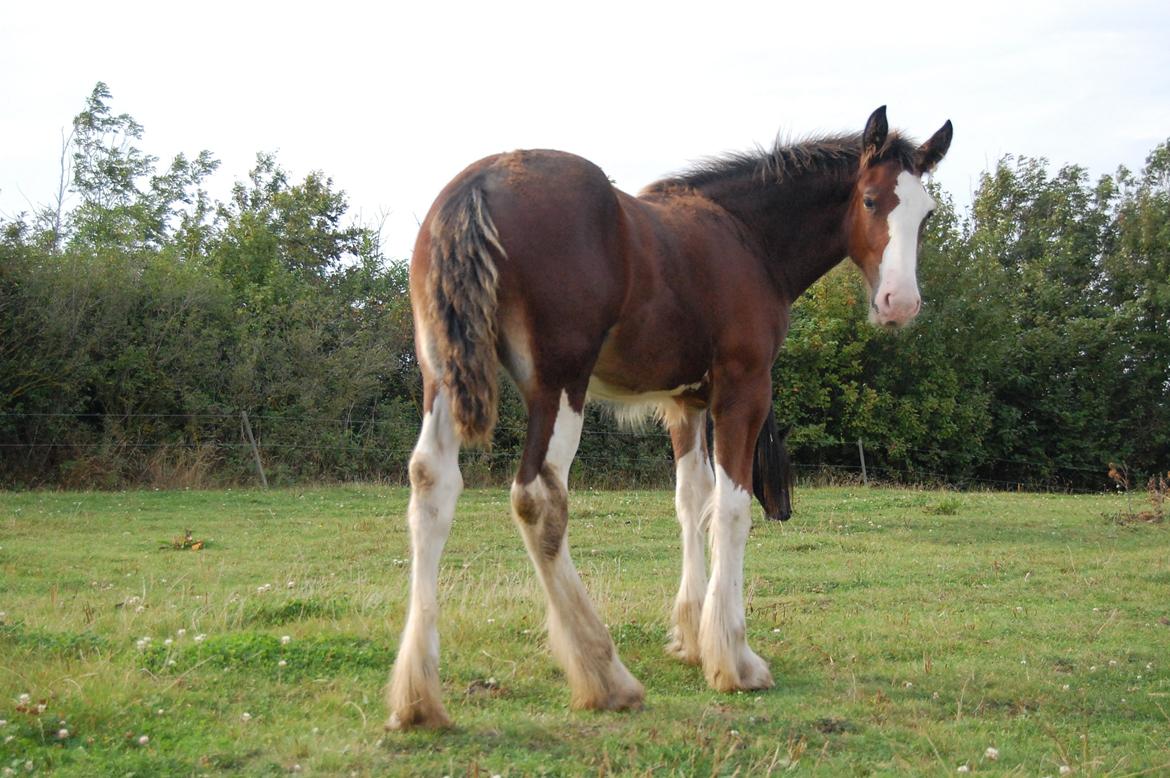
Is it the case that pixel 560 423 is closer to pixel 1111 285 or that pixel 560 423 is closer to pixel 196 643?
pixel 196 643

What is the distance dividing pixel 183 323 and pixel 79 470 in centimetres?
372

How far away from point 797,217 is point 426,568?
3.17 meters

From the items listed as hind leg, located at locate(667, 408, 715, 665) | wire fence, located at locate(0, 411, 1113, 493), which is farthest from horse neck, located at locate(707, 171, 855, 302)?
wire fence, located at locate(0, 411, 1113, 493)

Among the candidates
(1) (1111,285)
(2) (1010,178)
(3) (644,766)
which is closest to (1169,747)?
(3) (644,766)

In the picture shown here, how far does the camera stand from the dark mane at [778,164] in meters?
6.35

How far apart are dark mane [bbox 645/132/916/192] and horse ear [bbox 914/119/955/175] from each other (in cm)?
42

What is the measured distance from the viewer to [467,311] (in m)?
4.49

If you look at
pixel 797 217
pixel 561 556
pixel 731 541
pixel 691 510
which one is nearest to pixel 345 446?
pixel 691 510

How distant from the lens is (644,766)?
411 centimetres

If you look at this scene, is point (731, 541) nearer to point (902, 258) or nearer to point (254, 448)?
point (902, 258)

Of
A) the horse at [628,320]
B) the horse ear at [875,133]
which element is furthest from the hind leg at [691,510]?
the horse ear at [875,133]

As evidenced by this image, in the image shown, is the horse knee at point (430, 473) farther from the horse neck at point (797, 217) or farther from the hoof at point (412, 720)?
the horse neck at point (797, 217)

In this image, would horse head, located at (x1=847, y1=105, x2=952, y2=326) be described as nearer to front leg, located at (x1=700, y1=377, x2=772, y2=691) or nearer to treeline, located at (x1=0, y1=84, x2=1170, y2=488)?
front leg, located at (x1=700, y1=377, x2=772, y2=691)

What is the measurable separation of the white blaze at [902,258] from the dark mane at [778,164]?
0.52m
